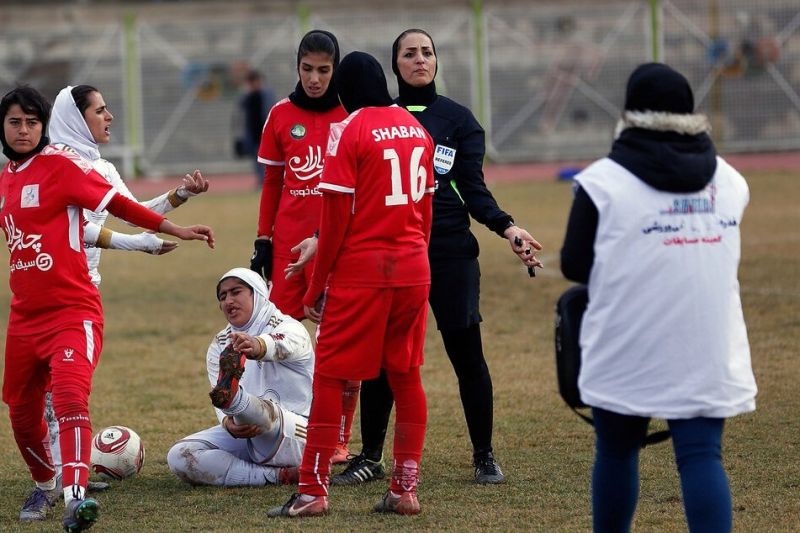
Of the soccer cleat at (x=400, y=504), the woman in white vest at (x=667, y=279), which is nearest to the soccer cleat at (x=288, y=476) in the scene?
the soccer cleat at (x=400, y=504)

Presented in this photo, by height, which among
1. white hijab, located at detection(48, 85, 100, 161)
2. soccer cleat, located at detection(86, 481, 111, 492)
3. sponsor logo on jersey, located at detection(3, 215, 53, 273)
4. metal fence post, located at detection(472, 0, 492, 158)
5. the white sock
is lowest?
soccer cleat, located at detection(86, 481, 111, 492)

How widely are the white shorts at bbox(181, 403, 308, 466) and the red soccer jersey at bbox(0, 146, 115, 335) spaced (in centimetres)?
112

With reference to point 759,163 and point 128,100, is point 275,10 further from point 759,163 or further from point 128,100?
point 759,163

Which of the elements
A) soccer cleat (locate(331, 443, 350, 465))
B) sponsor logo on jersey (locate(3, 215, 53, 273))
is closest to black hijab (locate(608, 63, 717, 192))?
sponsor logo on jersey (locate(3, 215, 53, 273))

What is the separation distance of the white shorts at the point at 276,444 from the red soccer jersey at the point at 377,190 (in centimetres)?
117

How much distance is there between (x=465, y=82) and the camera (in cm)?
2642

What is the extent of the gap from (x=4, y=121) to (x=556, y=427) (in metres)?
3.46

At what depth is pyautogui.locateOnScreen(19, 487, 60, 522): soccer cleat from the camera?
5.76 m

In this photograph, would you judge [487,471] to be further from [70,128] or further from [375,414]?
[70,128]

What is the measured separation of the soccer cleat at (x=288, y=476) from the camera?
632cm

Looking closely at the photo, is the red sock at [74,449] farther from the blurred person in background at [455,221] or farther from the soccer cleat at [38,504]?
the blurred person in background at [455,221]

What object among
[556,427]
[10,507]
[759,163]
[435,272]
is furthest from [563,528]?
[759,163]

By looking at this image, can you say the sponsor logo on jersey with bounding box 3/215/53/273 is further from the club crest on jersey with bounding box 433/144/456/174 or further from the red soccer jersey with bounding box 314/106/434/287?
the club crest on jersey with bounding box 433/144/456/174

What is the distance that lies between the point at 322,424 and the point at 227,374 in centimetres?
56
